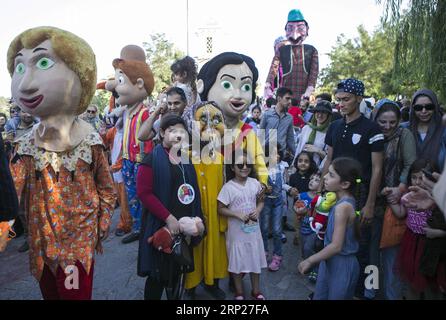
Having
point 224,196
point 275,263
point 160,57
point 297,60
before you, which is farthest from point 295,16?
point 160,57

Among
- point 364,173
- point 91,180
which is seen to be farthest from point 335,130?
point 91,180

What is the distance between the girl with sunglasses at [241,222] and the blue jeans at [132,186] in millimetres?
1724

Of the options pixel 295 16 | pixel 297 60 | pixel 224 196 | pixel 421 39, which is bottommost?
pixel 224 196

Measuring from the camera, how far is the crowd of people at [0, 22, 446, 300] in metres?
2.04

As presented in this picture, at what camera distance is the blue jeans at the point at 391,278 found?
2.67 meters

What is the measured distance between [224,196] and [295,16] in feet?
10.7

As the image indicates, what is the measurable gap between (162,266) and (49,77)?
56.4 inches

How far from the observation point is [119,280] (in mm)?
3164

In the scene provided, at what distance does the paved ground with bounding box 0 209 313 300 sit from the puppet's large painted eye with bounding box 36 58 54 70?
1.95 metres

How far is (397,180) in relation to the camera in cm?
276

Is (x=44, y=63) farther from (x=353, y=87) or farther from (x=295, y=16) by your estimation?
(x=295, y=16)

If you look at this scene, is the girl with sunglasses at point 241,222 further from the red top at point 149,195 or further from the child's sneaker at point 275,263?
the child's sneaker at point 275,263

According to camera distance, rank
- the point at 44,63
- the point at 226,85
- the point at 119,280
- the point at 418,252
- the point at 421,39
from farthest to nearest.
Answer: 1. the point at 421,39
2. the point at 119,280
3. the point at 226,85
4. the point at 418,252
5. the point at 44,63

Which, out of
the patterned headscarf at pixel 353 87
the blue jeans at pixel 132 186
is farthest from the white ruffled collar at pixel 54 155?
the patterned headscarf at pixel 353 87
